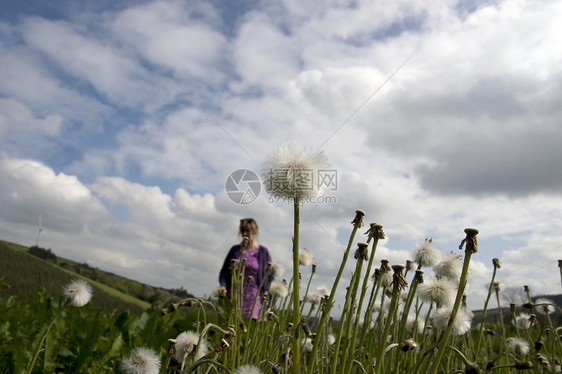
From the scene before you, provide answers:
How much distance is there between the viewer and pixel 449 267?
2916 mm

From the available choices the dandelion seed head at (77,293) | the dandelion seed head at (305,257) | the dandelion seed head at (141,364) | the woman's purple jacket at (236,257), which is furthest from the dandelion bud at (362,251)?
the woman's purple jacket at (236,257)

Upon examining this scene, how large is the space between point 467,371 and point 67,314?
6.01 meters

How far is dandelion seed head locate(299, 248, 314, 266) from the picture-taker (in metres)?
4.73

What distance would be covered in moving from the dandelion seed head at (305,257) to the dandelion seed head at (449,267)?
192 cm

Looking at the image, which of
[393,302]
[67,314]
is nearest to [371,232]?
[393,302]

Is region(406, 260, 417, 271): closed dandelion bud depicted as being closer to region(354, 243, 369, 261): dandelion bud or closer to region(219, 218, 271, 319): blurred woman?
region(354, 243, 369, 261): dandelion bud

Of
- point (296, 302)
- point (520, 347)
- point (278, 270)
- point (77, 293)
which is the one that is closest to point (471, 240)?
point (296, 302)

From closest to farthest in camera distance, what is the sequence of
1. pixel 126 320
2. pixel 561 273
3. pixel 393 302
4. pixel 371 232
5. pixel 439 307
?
1. pixel 393 302
2. pixel 371 232
3. pixel 439 307
4. pixel 561 273
5. pixel 126 320

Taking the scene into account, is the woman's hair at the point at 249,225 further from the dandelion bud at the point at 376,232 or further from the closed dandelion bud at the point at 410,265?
the dandelion bud at the point at 376,232

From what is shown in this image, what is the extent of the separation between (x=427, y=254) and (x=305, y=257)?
72.2 inches

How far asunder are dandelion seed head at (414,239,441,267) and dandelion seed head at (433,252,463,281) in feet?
0.42

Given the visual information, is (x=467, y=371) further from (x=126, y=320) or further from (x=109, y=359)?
(x=126, y=320)

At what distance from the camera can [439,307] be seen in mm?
2787

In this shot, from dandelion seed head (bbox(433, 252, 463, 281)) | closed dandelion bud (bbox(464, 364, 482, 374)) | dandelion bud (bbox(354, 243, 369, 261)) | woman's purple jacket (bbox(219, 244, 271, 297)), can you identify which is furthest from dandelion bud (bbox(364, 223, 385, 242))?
woman's purple jacket (bbox(219, 244, 271, 297))
